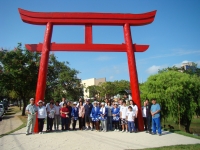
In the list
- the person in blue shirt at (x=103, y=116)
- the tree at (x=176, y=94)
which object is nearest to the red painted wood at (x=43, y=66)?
the person in blue shirt at (x=103, y=116)

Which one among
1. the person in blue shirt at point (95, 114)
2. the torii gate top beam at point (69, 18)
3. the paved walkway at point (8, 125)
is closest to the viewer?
the person in blue shirt at point (95, 114)

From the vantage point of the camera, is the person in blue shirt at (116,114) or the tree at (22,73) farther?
the tree at (22,73)

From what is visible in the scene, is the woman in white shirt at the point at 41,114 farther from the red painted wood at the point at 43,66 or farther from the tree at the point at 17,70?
the tree at the point at 17,70

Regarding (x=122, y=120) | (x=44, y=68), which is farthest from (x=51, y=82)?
(x=122, y=120)

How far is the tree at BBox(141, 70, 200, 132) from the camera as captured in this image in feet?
45.1

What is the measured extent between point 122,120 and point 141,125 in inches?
37.0

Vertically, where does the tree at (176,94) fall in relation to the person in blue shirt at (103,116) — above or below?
above

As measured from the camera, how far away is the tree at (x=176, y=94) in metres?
13.7

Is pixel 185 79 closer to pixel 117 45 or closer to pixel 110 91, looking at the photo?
pixel 117 45

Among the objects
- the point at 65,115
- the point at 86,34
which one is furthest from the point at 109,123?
the point at 86,34

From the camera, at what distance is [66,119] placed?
915cm

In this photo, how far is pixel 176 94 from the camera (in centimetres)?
1376

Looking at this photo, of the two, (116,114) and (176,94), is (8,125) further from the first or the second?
(176,94)

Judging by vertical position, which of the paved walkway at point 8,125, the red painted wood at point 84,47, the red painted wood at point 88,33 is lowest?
the paved walkway at point 8,125
